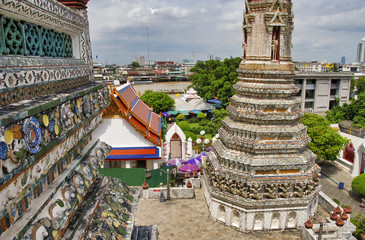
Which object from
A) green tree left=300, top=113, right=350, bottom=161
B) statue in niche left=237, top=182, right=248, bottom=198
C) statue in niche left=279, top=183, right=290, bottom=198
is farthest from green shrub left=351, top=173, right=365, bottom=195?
statue in niche left=237, top=182, right=248, bottom=198

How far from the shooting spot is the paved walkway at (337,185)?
17639 mm

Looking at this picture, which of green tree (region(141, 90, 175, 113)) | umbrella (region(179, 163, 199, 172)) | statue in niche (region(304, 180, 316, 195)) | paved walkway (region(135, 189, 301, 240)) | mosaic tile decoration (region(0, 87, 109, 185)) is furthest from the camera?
green tree (region(141, 90, 175, 113))

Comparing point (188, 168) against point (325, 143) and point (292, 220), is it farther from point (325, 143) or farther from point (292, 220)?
point (325, 143)

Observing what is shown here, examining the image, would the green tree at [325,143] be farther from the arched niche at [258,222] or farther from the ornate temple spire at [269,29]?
the arched niche at [258,222]

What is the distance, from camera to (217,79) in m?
44.6

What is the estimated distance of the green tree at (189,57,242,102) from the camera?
42.0 m

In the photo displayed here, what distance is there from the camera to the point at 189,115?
44.0 metres

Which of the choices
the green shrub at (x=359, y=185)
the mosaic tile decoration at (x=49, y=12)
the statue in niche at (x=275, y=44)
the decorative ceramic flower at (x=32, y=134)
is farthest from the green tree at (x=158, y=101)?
the decorative ceramic flower at (x=32, y=134)

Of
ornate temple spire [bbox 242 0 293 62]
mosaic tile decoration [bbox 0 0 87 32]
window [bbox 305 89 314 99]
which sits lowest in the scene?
window [bbox 305 89 314 99]

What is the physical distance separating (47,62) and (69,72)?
899 millimetres

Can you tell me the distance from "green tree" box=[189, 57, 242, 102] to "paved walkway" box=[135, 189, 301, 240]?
92.5 ft

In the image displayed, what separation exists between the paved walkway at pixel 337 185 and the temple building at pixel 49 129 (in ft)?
54.2

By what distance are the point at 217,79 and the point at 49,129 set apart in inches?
1669

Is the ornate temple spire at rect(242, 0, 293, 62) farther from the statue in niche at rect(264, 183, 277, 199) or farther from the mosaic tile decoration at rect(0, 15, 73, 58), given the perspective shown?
the mosaic tile decoration at rect(0, 15, 73, 58)
